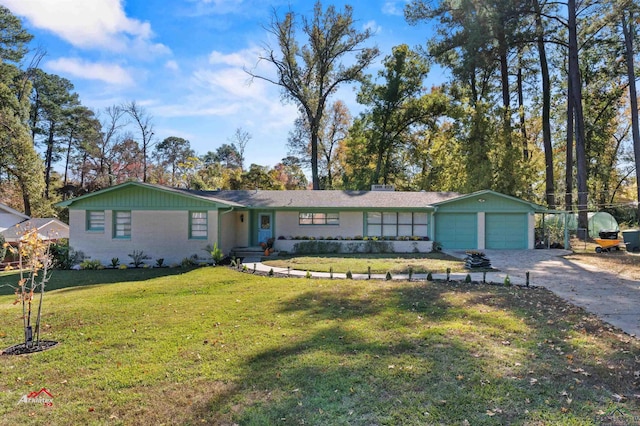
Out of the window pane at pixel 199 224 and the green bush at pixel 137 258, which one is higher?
the window pane at pixel 199 224

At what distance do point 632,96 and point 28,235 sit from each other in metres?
27.8

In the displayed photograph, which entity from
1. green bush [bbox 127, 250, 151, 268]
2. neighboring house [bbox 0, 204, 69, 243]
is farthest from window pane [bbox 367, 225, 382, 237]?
neighboring house [bbox 0, 204, 69, 243]

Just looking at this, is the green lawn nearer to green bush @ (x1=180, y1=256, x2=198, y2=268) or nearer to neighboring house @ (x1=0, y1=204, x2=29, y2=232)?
green bush @ (x1=180, y1=256, x2=198, y2=268)

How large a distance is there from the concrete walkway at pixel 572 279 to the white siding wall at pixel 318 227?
3747 mm

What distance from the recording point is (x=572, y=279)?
34.4 feet

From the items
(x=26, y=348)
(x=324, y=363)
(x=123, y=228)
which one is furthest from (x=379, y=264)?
(x=123, y=228)

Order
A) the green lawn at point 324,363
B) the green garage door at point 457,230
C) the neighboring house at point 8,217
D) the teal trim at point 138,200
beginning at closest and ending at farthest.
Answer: the green lawn at point 324,363
the teal trim at point 138,200
the green garage door at point 457,230
the neighboring house at point 8,217

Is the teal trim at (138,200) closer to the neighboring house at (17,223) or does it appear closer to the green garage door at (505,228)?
the neighboring house at (17,223)

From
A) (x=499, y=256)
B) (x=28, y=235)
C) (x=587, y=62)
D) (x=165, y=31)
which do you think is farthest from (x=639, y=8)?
(x=28, y=235)

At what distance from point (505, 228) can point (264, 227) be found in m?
12.6

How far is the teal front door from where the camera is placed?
18688 mm

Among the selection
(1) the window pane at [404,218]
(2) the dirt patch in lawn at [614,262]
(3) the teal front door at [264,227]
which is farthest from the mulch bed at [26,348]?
(1) the window pane at [404,218]

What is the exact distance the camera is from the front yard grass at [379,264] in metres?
12.2

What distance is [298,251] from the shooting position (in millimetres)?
17531
